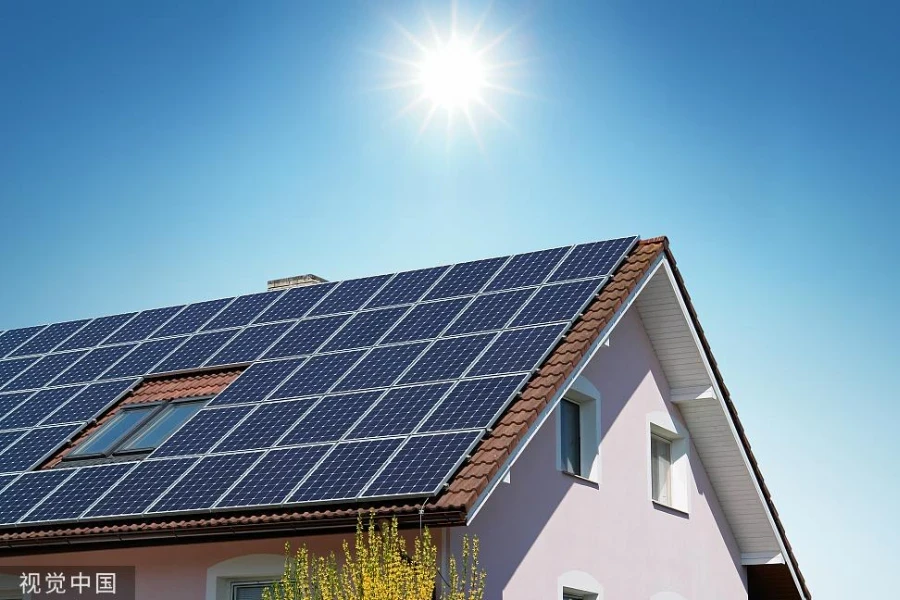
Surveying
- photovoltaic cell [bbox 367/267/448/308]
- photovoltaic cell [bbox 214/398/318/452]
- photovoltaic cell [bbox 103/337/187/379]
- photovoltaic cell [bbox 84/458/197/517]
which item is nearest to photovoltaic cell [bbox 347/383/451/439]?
photovoltaic cell [bbox 214/398/318/452]

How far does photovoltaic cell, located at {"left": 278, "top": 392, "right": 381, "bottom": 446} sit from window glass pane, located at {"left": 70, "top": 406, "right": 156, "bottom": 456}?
3.39 metres

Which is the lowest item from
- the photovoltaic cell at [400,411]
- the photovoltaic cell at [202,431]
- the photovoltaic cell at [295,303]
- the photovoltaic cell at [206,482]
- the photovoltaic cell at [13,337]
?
the photovoltaic cell at [206,482]

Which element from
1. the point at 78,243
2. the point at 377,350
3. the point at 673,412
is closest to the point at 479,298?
the point at 377,350

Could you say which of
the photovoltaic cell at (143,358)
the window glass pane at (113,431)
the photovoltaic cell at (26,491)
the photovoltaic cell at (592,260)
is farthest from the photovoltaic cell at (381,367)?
the photovoltaic cell at (143,358)

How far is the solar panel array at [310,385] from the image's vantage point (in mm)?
15930

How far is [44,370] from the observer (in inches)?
907

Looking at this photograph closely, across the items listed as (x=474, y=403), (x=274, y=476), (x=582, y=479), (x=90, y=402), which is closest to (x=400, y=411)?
(x=474, y=403)

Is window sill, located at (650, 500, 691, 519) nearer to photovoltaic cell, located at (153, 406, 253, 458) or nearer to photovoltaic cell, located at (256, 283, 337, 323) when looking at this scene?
photovoltaic cell, located at (256, 283, 337, 323)

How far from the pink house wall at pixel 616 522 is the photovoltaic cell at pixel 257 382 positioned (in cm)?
386

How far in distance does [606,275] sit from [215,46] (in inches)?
343

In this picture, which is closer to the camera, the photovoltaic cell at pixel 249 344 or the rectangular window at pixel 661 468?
the photovoltaic cell at pixel 249 344

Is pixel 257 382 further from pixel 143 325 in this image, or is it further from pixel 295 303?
pixel 143 325

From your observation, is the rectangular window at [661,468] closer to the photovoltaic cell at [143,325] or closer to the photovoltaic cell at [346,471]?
the photovoltaic cell at [346,471]

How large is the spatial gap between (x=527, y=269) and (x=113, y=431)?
263 inches
